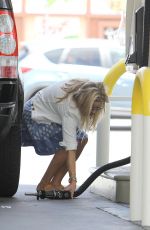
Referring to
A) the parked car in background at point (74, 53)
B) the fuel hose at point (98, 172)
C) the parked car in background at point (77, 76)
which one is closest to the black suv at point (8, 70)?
the fuel hose at point (98, 172)

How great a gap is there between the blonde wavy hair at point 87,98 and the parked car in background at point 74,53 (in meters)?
9.31

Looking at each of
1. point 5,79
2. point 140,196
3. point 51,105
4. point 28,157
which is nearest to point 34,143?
point 51,105

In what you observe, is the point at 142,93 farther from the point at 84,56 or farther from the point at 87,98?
the point at 84,56

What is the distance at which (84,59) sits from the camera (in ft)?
52.6

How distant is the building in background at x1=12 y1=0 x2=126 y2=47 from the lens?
2838 centimetres

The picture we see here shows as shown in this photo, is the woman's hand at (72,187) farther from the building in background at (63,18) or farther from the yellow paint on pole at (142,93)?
the building in background at (63,18)

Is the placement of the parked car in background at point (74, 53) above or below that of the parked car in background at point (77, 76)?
above

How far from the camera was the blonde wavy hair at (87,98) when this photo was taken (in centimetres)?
616

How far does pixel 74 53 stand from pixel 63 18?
1287 cm

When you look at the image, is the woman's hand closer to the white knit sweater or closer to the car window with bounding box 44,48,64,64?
the white knit sweater

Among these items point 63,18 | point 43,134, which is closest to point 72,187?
point 43,134

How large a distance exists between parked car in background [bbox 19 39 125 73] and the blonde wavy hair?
931cm

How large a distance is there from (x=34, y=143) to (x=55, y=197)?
55 centimetres

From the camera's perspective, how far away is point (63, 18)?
28.7m
